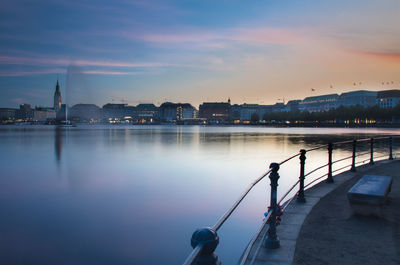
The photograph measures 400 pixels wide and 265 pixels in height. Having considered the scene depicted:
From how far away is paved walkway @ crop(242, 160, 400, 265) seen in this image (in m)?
6.03

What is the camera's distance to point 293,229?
25.1ft

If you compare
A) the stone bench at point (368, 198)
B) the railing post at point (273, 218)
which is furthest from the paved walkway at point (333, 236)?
the stone bench at point (368, 198)

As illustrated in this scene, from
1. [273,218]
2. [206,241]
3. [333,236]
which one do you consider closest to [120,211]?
[273,218]

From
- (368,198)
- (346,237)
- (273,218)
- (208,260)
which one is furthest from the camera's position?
(368,198)

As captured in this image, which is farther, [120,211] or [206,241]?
[120,211]

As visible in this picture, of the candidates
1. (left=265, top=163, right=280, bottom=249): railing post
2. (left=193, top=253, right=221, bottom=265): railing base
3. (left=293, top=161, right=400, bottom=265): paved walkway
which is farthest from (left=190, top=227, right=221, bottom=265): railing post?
(left=265, top=163, right=280, bottom=249): railing post

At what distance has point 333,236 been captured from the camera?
23.4 feet

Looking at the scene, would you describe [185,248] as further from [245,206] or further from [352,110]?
[352,110]

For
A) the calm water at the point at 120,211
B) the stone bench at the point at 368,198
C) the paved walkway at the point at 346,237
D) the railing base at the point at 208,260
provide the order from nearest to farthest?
the railing base at the point at 208,260
the paved walkway at the point at 346,237
the stone bench at the point at 368,198
the calm water at the point at 120,211

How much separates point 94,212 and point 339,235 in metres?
10.8

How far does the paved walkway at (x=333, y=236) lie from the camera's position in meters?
6.03

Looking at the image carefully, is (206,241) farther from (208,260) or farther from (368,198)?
(368,198)

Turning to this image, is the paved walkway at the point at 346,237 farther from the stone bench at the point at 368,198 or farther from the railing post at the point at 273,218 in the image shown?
the railing post at the point at 273,218

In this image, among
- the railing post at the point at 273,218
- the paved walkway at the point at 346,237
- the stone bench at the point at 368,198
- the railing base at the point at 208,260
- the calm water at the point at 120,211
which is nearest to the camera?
the railing base at the point at 208,260
